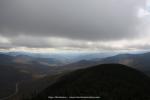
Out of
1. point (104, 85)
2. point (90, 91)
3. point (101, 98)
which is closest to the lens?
point (101, 98)

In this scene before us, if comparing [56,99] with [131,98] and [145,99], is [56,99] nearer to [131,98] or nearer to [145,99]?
[131,98]

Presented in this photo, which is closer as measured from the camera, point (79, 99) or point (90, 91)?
point (79, 99)

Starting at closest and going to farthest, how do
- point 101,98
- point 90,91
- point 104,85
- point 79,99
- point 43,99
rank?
point 79,99, point 101,98, point 43,99, point 90,91, point 104,85

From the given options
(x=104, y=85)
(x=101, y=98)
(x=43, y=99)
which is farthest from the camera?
(x=104, y=85)

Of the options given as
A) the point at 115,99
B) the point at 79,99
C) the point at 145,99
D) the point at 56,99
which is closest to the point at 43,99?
the point at 56,99

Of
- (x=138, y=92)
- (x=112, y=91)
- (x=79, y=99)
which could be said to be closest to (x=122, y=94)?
(x=112, y=91)

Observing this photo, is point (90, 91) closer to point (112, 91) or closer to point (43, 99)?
point (112, 91)

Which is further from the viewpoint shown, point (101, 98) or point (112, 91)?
point (112, 91)

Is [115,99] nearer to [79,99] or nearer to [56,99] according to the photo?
Result: [79,99]
